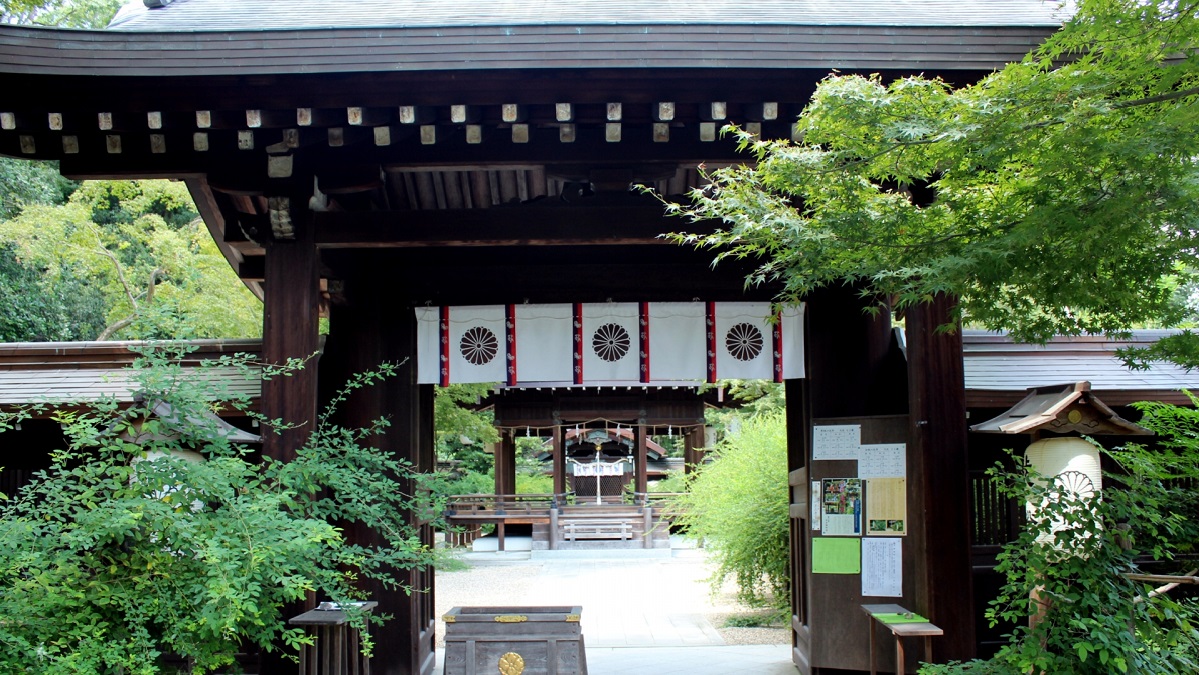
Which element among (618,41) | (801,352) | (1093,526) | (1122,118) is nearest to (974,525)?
(801,352)

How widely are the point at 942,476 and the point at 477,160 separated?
362 cm

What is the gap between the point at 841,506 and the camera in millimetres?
6961

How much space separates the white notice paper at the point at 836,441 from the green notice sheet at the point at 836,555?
612 mm

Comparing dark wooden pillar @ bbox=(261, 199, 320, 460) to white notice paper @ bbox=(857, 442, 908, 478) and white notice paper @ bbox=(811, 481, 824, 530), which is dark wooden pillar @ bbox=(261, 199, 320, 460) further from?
→ white notice paper @ bbox=(857, 442, 908, 478)

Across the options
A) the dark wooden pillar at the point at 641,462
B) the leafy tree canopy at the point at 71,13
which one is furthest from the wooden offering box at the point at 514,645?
the dark wooden pillar at the point at 641,462

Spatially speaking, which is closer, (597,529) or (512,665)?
(512,665)

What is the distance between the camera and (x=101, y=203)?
20.1 metres

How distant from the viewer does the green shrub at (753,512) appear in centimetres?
1024

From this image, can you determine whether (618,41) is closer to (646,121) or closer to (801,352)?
(646,121)

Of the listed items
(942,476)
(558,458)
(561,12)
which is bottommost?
(558,458)

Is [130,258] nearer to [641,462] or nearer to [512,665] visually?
[641,462]

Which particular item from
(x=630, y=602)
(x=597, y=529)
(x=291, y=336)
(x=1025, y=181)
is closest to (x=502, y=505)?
(x=597, y=529)

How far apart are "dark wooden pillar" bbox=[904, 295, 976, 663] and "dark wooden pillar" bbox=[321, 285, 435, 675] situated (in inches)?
149

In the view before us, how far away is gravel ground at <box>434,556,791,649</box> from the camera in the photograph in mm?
10352
